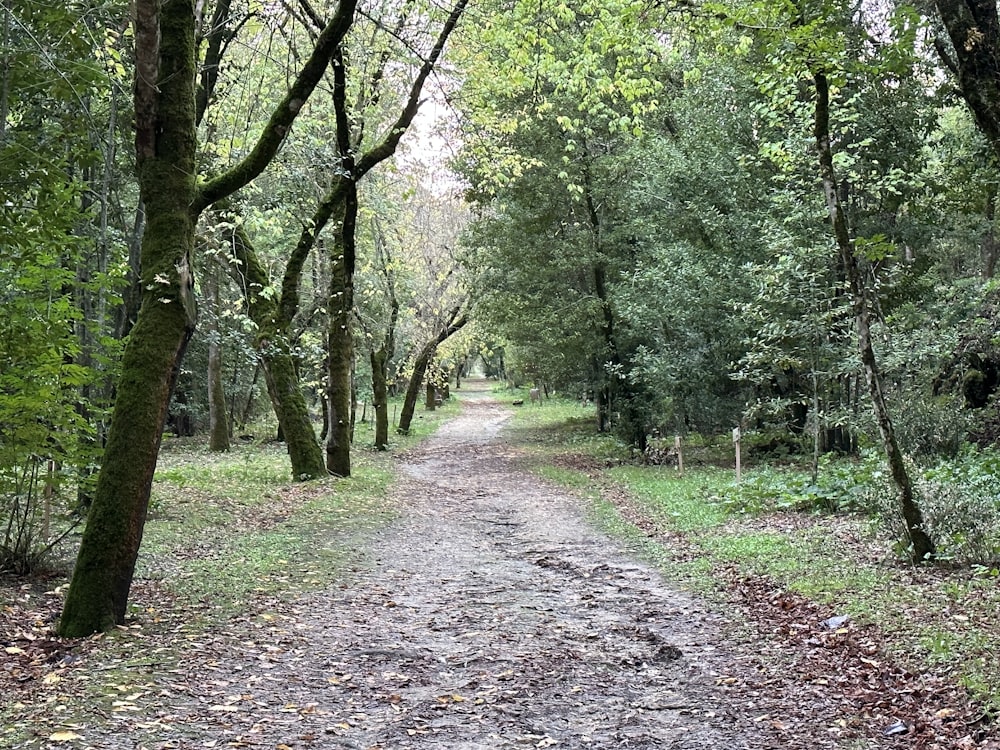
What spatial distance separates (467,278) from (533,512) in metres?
14.9

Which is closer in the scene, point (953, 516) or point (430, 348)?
point (953, 516)

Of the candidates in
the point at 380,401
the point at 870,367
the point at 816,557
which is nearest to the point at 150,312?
the point at 870,367

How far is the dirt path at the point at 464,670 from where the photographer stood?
15.2ft

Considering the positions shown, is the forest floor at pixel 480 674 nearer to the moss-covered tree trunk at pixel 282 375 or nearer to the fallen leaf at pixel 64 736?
the fallen leaf at pixel 64 736

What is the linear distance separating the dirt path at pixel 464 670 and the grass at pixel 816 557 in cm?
105

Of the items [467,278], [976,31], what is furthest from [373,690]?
[467,278]

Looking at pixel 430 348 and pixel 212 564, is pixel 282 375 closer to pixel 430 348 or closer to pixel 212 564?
pixel 212 564

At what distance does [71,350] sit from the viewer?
679cm

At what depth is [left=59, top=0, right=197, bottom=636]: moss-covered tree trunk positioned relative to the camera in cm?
609

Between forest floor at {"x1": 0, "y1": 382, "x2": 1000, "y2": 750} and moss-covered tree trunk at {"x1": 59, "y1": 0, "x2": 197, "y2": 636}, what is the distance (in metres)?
0.51

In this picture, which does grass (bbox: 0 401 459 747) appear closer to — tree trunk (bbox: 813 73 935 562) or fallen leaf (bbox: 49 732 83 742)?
fallen leaf (bbox: 49 732 83 742)

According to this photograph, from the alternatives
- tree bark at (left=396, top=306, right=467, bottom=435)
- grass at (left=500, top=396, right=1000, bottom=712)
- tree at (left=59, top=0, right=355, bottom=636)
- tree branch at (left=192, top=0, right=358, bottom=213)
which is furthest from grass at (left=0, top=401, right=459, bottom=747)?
tree bark at (left=396, top=306, right=467, bottom=435)

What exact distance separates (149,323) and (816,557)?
23.2ft

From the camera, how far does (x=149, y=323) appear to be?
21.3 ft
